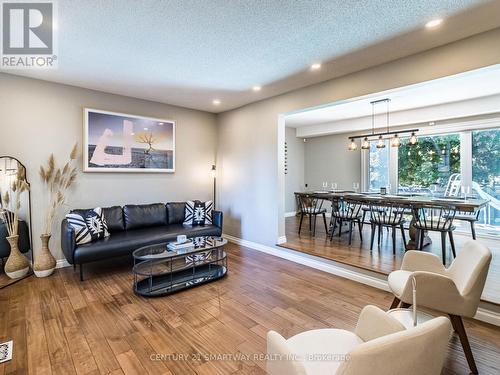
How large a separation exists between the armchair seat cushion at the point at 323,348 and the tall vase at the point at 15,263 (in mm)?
3765

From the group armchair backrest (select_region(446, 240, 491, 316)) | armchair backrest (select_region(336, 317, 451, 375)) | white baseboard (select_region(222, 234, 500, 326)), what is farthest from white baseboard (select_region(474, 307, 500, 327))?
armchair backrest (select_region(336, 317, 451, 375))

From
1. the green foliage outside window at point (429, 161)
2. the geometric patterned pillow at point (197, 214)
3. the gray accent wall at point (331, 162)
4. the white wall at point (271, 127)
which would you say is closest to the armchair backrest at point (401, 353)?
the white wall at point (271, 127)

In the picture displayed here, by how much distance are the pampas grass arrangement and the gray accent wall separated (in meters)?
6.10

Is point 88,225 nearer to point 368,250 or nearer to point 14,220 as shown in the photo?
point 14,220

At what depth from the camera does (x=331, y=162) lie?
7375 millimetres

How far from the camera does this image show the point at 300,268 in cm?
378

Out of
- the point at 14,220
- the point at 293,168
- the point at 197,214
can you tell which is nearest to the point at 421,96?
the point at 293,168

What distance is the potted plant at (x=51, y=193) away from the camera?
3.41 metres

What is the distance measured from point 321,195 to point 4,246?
502 centimetres

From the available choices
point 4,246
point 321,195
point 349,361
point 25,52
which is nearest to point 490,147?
point 321,195

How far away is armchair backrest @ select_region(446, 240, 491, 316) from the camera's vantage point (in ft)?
6.01

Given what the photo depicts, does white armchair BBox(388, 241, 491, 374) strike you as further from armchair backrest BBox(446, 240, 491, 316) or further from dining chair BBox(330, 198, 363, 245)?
dining chair BBox(330, 198, 363, 245)

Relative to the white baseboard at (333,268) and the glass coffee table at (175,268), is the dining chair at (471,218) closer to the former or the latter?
the white baseboard at (333,268)

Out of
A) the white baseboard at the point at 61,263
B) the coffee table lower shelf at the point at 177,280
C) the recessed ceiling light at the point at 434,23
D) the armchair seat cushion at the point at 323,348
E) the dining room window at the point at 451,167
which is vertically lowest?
the coffee table lower shelf at the point at 177,280
